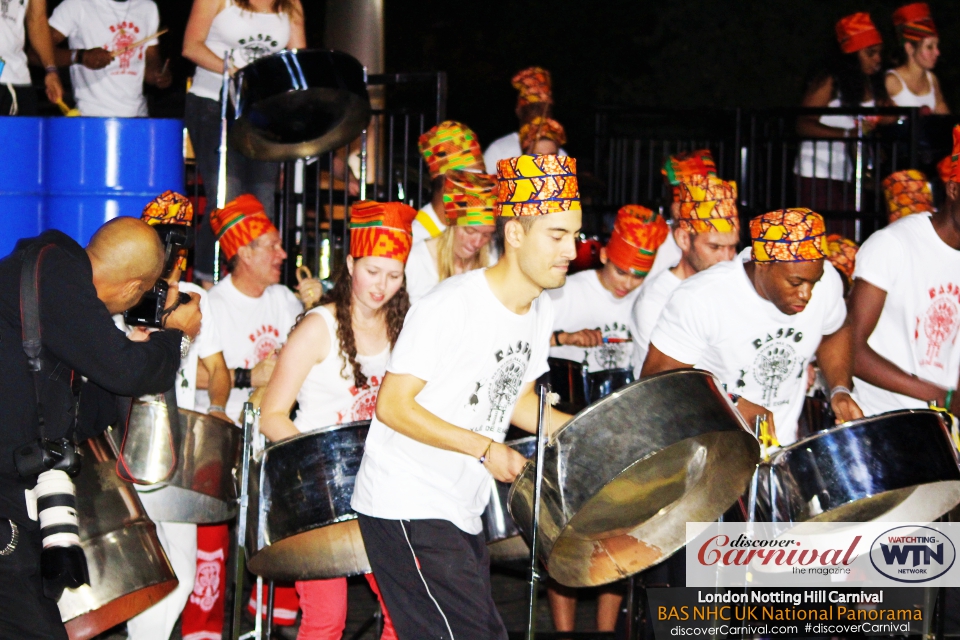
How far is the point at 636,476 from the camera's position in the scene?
8.29 feet

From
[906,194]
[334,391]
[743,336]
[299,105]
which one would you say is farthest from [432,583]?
[906,194]

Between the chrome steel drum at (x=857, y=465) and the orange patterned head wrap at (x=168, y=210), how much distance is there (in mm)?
1864

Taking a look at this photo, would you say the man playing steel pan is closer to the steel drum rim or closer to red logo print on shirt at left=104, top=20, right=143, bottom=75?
the steel drum rim

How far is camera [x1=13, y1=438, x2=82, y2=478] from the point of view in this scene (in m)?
2.27

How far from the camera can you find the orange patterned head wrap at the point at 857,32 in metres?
5.44

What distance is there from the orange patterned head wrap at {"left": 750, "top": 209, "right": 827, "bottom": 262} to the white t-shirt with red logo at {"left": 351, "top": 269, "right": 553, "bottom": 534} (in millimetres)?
799

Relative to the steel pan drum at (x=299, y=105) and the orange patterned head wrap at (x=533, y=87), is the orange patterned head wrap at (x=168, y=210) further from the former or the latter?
the orange patterned head wrap at (x=533, y=87)

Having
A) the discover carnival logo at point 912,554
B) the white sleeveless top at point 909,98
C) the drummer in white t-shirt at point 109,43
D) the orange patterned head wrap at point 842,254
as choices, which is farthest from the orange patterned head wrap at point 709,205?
the drummer in white t-shirt at point 109,43

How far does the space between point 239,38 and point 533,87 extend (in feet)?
5.49

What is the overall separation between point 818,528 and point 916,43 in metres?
3.56

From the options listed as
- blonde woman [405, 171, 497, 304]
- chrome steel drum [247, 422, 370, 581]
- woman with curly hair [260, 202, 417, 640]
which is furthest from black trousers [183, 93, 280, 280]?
chrome steel drum [247, 422, 370, 581]

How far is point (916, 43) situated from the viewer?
18.6 ft

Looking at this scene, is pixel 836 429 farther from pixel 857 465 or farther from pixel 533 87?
pixel 533 87

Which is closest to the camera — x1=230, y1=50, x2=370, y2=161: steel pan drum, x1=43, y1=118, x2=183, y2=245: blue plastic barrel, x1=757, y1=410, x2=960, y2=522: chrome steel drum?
x1=757, y1=410, x2=960, y2=522: chrome steel drum
